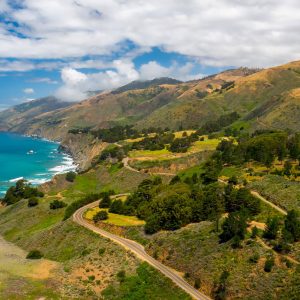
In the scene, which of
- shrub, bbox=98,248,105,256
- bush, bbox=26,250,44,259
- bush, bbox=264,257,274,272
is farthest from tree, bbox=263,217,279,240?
bush, bbox=26,250,44,259

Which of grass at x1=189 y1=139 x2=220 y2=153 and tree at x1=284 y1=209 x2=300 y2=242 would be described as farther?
grass at x1=189 y1=139 x2=220 y2=153

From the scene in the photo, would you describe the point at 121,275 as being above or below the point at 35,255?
above

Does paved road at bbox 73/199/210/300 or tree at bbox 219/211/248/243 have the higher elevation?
tree at bbox 219/211/248/243

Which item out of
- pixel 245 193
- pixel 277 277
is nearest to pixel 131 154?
pixel 245 193

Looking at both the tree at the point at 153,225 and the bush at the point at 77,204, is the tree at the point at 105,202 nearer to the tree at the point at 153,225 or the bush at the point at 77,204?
the bush at the point at 77,204

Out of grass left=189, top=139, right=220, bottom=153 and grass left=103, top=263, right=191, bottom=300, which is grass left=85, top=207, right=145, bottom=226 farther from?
grass left=189, top=139, right=220, bottom=153

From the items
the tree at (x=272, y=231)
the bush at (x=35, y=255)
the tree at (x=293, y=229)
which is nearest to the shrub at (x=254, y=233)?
the tree at (x=272, y=231)

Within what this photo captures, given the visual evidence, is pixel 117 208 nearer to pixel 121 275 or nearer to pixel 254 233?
pixel 121 275

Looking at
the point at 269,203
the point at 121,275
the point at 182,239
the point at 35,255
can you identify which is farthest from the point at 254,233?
the point at 35,255
